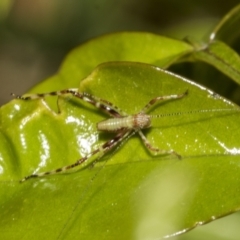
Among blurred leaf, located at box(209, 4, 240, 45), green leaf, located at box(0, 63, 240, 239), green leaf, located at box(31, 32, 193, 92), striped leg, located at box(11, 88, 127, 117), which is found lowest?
green leaf, located at box(0, 63, 240, 239)

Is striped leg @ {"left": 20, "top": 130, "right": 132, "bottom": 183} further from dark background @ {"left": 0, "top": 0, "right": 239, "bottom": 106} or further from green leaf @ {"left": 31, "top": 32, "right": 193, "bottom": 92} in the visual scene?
dark background @ {"left": 0, "top": 0, "right": 239, "bottom": 106}

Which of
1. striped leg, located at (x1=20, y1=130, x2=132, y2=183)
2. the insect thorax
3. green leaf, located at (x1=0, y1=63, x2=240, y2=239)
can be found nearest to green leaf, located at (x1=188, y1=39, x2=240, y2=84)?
green leaf, located at (x1=0, y1=63, x2=240, y2=239)

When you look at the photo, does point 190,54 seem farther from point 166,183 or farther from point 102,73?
point 166,183

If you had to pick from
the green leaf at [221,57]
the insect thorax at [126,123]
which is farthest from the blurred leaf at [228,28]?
the insect thorax at [126,123]

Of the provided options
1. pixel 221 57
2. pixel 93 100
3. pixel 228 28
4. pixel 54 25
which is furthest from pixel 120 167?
pixel 54 25

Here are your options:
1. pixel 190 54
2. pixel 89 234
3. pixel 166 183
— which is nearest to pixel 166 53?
pixel 190 54

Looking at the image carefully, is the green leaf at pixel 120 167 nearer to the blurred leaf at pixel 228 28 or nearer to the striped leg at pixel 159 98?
the striped leg at pixel 159 98
